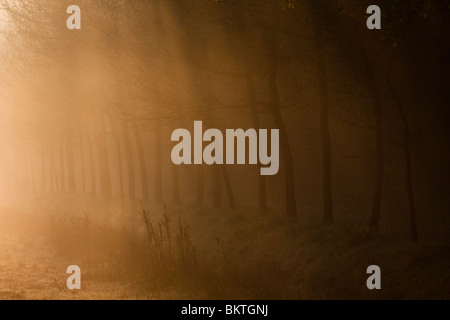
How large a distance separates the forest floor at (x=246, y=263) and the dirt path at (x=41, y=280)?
0.02 meters

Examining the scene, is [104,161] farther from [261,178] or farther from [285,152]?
[285,152]

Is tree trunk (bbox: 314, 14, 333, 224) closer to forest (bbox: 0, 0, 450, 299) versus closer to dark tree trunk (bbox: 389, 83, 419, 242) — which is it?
forest (bbox: 0, 0, 450, 299)

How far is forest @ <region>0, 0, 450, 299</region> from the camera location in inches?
508

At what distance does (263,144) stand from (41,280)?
10.3 meters

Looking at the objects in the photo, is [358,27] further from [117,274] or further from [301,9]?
[117,274]

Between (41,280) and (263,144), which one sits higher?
(263,144)

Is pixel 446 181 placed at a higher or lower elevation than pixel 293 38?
lower

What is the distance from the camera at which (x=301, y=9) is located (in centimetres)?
1616

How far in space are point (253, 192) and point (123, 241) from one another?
12.7 meters

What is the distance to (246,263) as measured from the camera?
1446 cm

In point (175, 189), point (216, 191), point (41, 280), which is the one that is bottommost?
point (41, 280)

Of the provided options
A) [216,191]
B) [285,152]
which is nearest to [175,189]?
[216,191]

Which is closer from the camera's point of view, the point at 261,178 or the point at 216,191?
the point at 261,178
